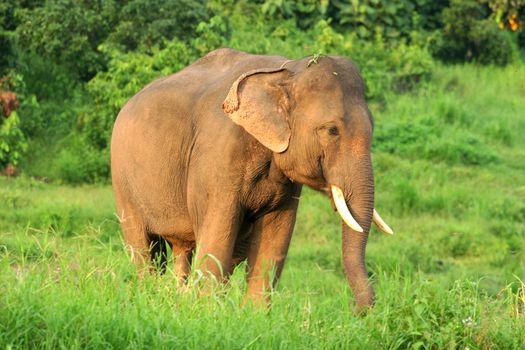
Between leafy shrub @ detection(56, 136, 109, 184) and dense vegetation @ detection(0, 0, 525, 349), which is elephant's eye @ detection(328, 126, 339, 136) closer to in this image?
dense vegetation @ detection(0, 0, 525, 349)

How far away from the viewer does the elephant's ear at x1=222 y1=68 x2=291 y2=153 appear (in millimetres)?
7305

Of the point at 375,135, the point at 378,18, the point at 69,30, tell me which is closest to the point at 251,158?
the point at 375,135

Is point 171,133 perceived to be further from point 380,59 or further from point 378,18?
point 378,18

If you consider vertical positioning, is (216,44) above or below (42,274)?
below

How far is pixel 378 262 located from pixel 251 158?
Answer: 13.5ft

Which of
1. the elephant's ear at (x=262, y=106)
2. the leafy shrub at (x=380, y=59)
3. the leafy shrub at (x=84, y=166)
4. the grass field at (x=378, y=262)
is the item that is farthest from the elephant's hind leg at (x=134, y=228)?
the leafy shrub at (x=380, y=59)

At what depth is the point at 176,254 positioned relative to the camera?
846cm

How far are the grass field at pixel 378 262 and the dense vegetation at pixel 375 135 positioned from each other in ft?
0.08

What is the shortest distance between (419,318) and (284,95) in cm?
177

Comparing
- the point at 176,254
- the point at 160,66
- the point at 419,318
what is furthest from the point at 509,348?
the point at 160,66

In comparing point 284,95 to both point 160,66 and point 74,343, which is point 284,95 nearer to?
point 74,343

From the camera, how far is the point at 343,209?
697 cm

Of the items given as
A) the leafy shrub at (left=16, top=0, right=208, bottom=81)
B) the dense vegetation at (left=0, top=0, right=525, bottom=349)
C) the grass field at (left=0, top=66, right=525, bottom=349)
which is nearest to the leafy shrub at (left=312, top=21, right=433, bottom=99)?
the dense vegetation at (left=0, top=0, right=525, bottom=349)

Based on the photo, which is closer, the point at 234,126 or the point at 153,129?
the point at 234,126
